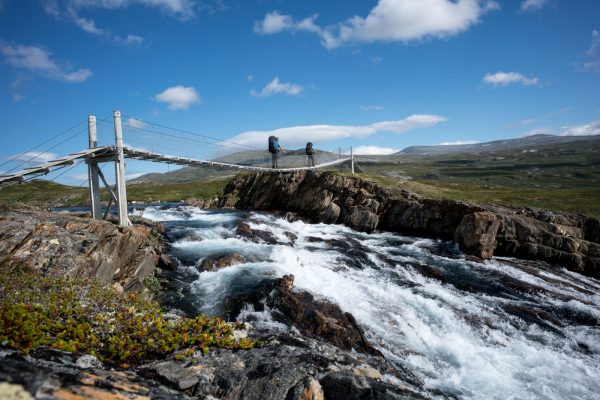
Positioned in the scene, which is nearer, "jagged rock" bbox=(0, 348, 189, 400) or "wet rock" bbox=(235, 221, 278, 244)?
"jagged rock" bbox=(0, 348, 189, 400)

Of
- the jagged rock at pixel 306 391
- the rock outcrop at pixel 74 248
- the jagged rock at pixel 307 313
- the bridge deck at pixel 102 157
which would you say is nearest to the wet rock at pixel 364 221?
the bridge deck at pixel 102 157

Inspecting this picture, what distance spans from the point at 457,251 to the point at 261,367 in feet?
90.0

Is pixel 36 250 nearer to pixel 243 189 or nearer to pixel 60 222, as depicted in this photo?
pixel 60 222

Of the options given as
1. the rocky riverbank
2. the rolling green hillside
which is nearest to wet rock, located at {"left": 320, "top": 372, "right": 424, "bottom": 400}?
the rocky riverbank

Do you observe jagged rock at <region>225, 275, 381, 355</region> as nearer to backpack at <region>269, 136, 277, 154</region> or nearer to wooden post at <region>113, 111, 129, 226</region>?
wooden post at <region>113, 111, 129, 226</region>

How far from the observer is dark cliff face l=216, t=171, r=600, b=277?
2903 centimetres

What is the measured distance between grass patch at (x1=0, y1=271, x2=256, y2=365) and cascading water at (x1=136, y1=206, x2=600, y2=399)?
5.53m

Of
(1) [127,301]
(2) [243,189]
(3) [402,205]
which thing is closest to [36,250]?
(1) [127,301]

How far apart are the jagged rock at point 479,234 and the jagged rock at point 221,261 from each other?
809 inches

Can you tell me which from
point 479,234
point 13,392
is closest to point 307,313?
point 13,392

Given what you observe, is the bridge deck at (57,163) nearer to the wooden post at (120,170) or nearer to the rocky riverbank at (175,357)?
the wooden post at (120,170)

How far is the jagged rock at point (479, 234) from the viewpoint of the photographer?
95.6ft

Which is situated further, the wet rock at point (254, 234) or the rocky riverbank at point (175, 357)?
the wet rock at point (254, 234)

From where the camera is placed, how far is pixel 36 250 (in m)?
12.8
